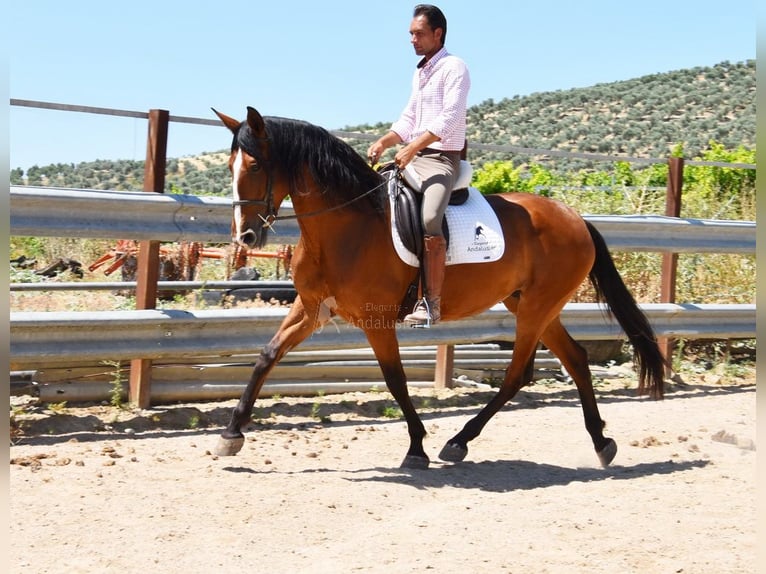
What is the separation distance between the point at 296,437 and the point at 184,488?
1.58m

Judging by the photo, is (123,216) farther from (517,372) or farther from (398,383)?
(517,372)

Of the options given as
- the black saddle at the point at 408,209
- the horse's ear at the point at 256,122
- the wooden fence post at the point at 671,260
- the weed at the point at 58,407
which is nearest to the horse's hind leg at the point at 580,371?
the black saddle at the point at 408,209

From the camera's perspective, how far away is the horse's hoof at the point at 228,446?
585cm

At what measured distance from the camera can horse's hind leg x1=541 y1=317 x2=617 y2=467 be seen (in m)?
6.61

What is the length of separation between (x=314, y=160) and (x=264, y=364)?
4.55ft

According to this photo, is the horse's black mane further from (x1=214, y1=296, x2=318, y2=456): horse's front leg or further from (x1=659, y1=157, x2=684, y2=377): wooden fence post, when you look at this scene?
(x1=659, y1=157, x2=684, y2=377): wooden fence post

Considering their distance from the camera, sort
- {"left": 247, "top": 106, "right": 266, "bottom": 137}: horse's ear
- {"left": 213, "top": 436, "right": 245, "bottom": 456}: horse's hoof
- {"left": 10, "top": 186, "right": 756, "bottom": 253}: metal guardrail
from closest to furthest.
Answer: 1. {"left": 247, "top": 106, "right": 266, "bottom": 137}: horse's ear
2. {"left": 213, "top": 436, "right": 245, "bottom": 456}: horse's hoof
3. {"left": 10, "top": 186, "right": 756, "bottom": 253}: metal guardrail

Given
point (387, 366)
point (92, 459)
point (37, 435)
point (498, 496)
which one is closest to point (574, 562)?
point (498, 496)

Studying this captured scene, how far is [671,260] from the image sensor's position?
377 inches

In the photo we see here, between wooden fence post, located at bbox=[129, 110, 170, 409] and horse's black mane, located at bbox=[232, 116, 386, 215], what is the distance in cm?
150

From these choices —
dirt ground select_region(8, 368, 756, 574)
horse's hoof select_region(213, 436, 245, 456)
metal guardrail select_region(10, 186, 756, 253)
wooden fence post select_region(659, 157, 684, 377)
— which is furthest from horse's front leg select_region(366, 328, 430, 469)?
wooden fence post select_region(659, 157, 684, 377)

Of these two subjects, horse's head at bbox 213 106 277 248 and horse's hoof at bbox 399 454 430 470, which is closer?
horse's head at bbox 213 106 277 248

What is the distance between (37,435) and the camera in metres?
6.23

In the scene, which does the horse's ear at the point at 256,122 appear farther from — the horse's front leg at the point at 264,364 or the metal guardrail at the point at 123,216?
the metal guardrail at the point at 123,216
